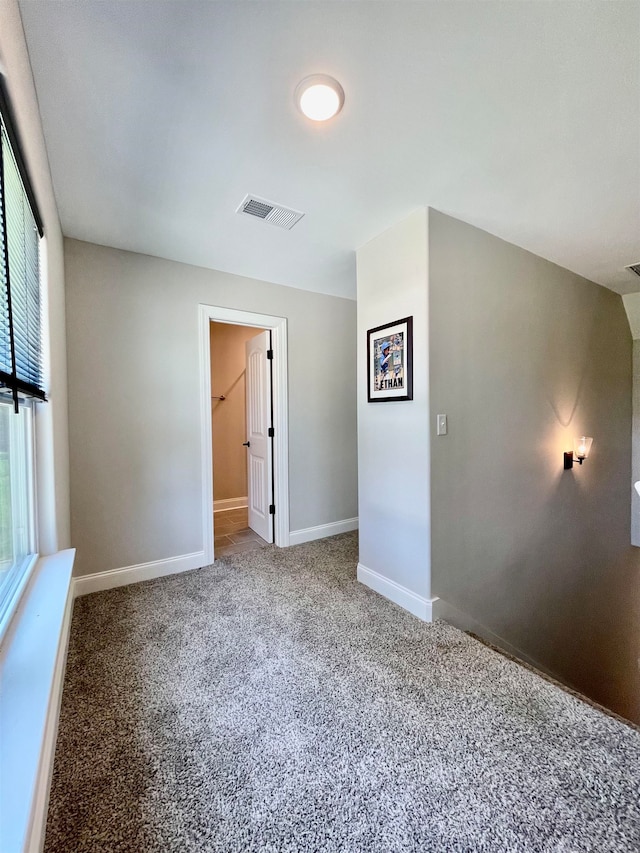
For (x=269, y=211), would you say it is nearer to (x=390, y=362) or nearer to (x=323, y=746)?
(x=390, y=362)

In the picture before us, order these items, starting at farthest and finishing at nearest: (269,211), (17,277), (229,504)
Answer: (229,504) → (269,211) → (17,277)

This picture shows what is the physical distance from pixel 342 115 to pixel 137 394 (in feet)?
7.28

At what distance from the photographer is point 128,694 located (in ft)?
5.24

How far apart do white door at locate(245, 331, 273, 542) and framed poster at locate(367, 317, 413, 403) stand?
4.12ft

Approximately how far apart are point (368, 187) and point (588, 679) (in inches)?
187

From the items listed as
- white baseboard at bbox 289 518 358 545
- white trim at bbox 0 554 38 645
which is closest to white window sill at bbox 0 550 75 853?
white trim at bbox 0 554 38 645

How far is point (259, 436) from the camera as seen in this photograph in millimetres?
3680

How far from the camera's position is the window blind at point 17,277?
1.12 m

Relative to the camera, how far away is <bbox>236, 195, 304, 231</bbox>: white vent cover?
209 centimetres

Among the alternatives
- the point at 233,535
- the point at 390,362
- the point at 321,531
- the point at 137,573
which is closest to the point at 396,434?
the point at 390,362

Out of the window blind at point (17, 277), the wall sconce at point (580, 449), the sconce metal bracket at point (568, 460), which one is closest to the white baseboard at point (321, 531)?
the sconce metal bracket at point (568, 460)

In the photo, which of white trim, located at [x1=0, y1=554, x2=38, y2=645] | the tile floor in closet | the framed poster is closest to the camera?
white trim, located at [x1=0, y1=554, x2=38, y2=645]

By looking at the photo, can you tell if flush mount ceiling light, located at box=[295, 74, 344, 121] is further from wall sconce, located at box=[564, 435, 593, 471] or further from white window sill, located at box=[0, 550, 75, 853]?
wall sconce, located at box=[564, 435, 593, 471]

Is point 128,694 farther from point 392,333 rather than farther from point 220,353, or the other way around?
point 220,353
